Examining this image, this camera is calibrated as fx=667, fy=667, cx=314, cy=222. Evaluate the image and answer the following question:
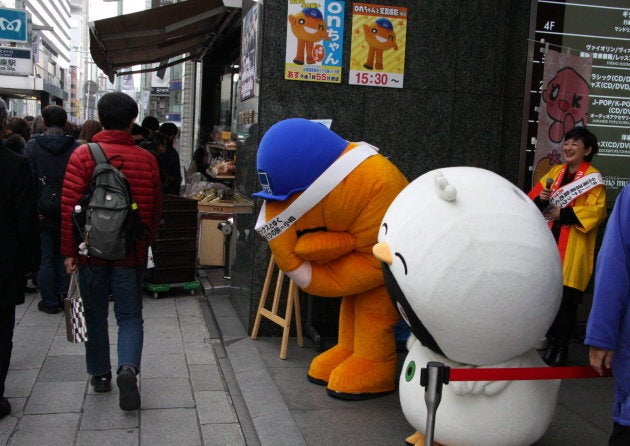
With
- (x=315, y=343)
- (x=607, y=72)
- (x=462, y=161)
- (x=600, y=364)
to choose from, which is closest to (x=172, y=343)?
(x=315, y=343)

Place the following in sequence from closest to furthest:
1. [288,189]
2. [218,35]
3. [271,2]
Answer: [288,189] < [271,2] < [218,35]

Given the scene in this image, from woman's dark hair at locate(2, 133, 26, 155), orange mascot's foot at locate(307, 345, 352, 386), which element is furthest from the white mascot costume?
woman's dark hair at locate(2, 133, 26, 155)

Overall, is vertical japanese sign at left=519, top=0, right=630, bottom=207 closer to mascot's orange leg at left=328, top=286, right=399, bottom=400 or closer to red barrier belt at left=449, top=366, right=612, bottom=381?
mascot's orange leg at left=328, top=286, right=399, bottom=400

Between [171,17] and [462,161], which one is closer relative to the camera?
[462,161]

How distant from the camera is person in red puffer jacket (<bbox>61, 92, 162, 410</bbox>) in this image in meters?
4.53

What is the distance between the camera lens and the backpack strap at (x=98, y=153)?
14.9 feet

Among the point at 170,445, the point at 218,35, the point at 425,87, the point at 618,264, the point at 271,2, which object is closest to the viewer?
the point at 618,264

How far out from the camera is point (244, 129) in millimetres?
6648

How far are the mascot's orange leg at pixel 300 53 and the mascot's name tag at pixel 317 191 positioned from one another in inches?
63.0

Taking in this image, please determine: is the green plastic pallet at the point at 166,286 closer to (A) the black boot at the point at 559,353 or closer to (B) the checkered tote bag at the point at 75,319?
(B) the checkered tote bag at the point at 75,319

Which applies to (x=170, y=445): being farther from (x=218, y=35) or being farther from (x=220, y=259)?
(x=218, y=35)

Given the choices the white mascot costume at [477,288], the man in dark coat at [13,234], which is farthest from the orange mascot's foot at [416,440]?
the man in dark coat at [13,234]

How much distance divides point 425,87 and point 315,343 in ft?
8.32

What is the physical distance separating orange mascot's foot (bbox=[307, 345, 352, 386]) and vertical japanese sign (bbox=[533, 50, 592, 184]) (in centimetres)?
272
